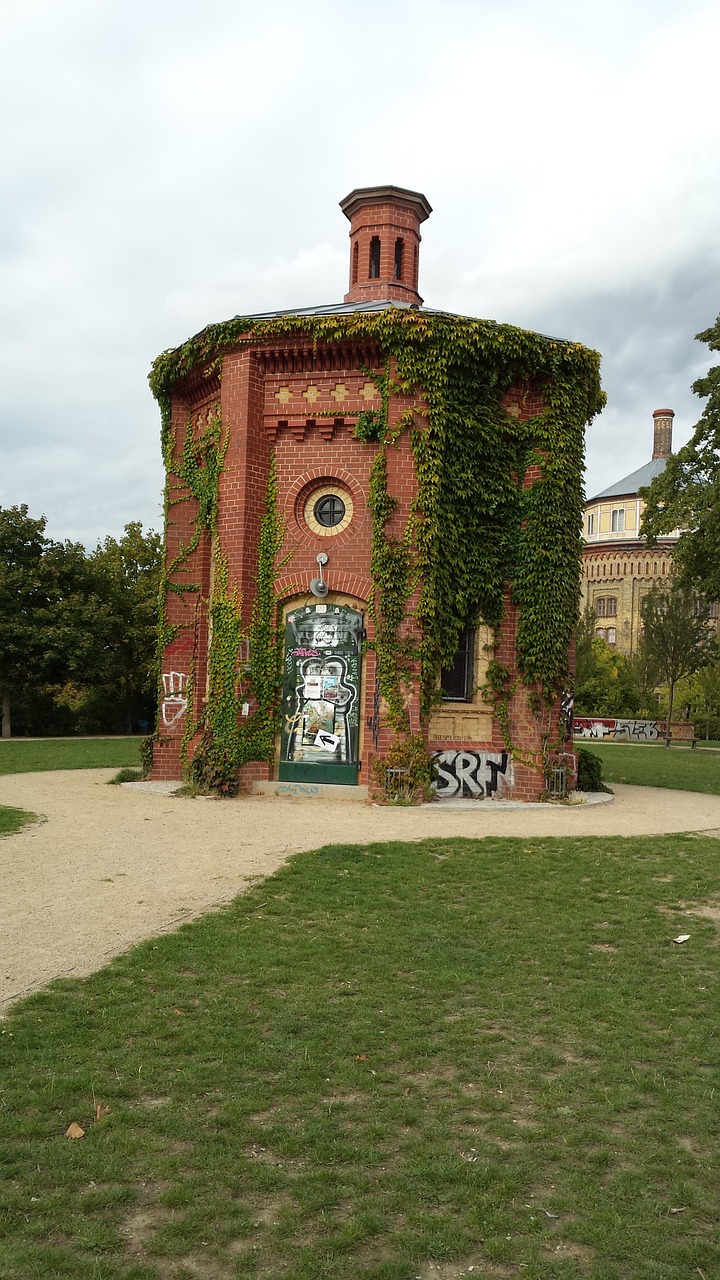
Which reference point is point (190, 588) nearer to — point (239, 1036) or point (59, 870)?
point (59, 870)

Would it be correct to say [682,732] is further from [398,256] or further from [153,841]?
[153,841]

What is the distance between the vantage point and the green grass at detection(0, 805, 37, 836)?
12.1m

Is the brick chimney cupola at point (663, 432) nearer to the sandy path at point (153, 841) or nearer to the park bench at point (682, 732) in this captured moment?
the park bench at point (682, 732)

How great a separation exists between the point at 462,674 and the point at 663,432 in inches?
2460

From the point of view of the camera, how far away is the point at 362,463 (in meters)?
16.6

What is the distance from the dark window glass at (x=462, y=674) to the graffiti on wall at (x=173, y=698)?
5.44 meters

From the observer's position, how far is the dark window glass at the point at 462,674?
55.2 ft

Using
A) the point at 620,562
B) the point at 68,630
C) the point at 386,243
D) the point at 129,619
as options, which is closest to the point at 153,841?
the point at 386,243

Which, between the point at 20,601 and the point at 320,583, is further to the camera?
the point at 20,601

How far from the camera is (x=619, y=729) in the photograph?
4762cm

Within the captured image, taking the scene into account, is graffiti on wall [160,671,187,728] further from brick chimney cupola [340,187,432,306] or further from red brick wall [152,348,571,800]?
brick chimney cupola [340,187,432,306]

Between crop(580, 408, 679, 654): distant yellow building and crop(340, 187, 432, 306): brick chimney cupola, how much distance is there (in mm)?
42501

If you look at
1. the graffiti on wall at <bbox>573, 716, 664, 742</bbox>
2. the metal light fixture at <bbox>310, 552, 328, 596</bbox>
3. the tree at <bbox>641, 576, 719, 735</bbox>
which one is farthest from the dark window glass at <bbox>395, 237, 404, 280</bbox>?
the graffiti on wall at <bbox>573, 716, 664, 742</bbox>

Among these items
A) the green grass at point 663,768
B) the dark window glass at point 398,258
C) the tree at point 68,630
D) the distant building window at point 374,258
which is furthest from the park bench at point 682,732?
the distant building window at point 374,258
